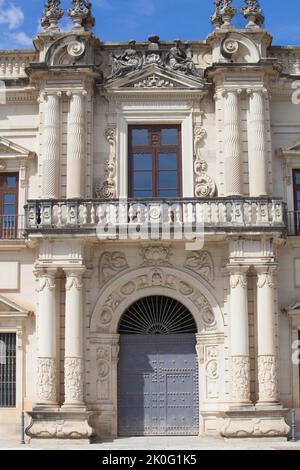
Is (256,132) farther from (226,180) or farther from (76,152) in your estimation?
(76,152)

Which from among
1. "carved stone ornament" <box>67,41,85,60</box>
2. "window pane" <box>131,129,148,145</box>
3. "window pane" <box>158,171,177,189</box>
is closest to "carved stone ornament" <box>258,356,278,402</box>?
"window pane" <box>158,171,177,189</box>

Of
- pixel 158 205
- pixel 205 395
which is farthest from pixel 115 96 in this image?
pixel 205 395

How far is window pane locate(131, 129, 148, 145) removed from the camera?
28516mm

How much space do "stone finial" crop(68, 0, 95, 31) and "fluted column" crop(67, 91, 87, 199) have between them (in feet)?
7.00

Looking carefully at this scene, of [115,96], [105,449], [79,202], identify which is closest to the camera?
[105,449]

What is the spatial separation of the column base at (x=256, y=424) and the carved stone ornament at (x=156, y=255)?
474 cm

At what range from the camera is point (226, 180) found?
27.5 metres

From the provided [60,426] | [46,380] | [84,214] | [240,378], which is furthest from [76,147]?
[240,378]

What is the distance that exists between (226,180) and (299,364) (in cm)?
570

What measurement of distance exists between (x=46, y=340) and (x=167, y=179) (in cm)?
605

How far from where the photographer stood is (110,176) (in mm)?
28062

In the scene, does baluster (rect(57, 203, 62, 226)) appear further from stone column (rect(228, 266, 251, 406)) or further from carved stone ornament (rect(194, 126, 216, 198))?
stone column (rect(228, 266, 251, 406))

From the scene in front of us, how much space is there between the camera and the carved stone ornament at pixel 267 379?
2592cm

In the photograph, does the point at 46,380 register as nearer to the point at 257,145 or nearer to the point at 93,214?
the point at 93,214
